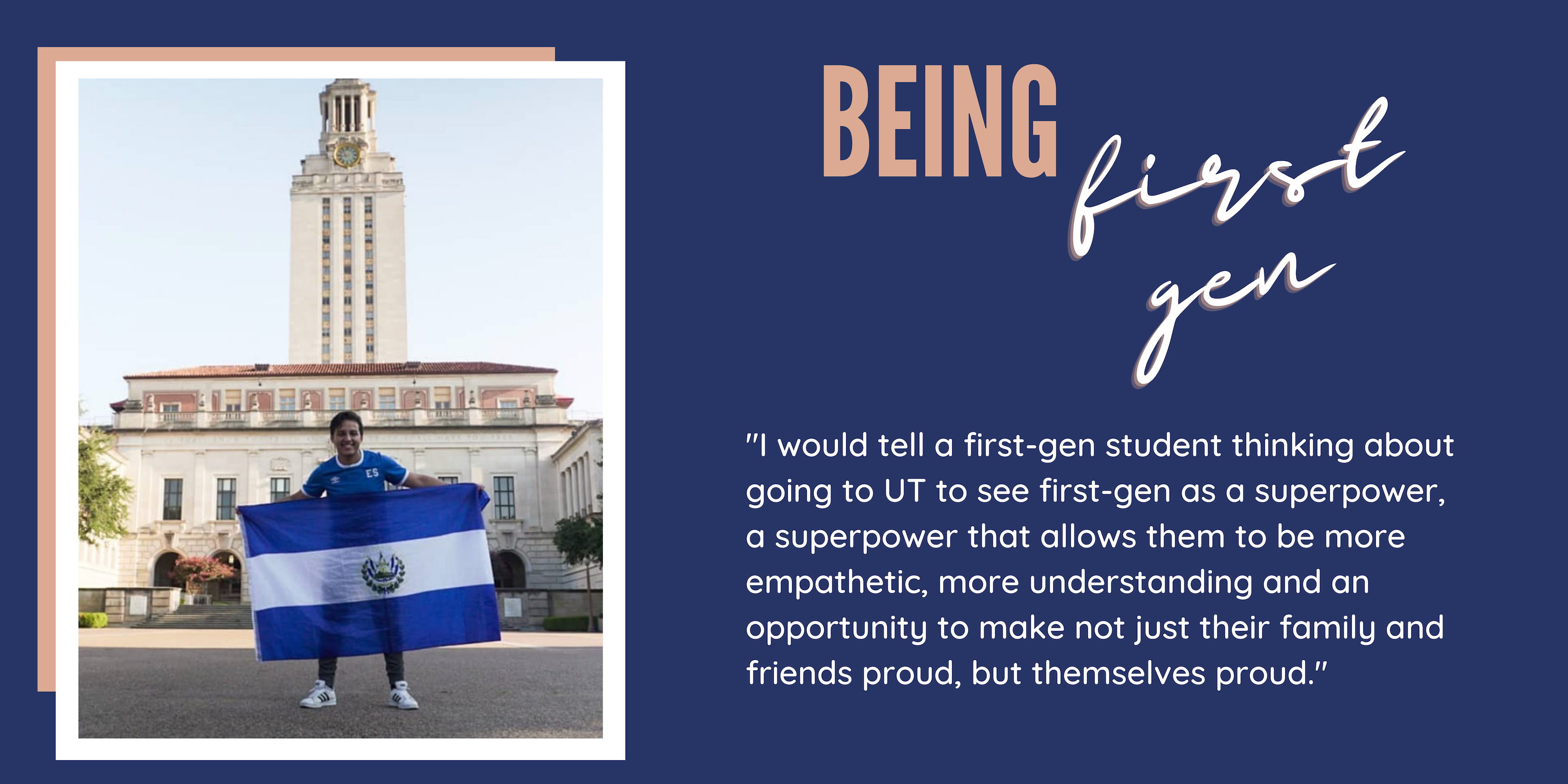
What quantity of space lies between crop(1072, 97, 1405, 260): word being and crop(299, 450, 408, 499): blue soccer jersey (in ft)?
13.0

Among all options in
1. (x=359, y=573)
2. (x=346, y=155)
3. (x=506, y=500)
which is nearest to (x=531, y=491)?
(x=506, y=500)

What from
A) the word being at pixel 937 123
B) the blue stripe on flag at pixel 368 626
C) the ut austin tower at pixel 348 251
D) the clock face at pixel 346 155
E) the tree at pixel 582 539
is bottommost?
the tree at pixel 582 539

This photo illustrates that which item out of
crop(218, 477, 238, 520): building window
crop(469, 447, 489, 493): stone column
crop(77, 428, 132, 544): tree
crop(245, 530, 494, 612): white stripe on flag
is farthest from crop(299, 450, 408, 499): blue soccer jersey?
crop(218, 477, 238, 520): building window

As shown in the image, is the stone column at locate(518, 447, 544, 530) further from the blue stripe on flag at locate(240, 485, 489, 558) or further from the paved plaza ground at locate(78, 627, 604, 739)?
the blue stripe on flag at locate(240, 485, 489, 558)

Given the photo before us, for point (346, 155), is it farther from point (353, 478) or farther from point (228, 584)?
point (353, 478)

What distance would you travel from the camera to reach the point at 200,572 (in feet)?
172

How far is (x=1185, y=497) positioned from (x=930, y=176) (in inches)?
83.2

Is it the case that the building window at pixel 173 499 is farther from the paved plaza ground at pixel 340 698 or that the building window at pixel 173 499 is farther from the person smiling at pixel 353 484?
the person smiling at pixel 353 484

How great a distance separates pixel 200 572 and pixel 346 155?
1262 inches

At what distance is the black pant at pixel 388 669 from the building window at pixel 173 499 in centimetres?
5042

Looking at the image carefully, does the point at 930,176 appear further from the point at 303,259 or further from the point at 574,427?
the point at 303,259

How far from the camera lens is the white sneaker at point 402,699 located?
871 cm

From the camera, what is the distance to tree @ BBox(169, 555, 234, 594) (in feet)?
171

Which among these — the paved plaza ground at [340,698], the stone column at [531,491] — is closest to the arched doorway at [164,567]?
the stone column at [531,491]
